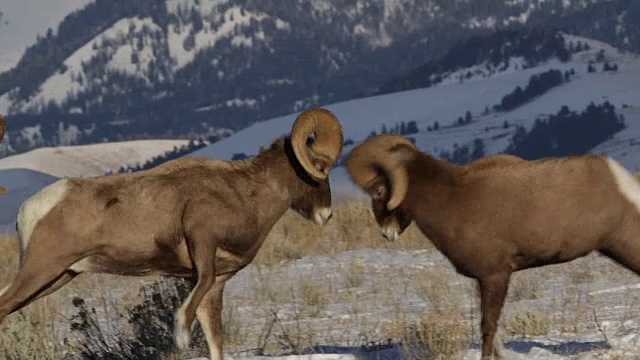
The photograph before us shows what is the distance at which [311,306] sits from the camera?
463 inches

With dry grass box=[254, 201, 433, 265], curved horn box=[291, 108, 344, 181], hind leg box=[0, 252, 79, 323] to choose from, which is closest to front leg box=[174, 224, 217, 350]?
hind leg box=[0, 252, 79, 323]

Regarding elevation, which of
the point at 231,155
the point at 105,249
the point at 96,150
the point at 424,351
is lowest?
the point at 424,351

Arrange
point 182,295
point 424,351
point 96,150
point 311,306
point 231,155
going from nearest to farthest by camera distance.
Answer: point 424,351 → point 182,295 → point 311,306 → point 231,155 → point 96,150

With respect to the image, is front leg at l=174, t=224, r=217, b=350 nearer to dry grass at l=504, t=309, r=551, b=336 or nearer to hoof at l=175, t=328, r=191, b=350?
hoof at l=175, t=328, r=191, b=350

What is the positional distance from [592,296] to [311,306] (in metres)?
2.12

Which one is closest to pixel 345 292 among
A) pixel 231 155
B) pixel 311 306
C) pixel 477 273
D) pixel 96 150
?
pixel 311 306

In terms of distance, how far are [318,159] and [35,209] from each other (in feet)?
5.25

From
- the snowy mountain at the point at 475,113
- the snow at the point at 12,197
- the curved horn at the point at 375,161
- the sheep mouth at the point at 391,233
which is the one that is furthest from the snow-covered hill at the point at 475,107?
the sheep mouth at the point at 391,233

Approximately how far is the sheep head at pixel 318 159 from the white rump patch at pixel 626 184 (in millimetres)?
1528

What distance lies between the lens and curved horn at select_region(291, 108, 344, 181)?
8.59m

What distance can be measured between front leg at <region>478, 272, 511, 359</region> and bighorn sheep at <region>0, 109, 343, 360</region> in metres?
1.25

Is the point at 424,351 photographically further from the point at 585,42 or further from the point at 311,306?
the point at 585,42

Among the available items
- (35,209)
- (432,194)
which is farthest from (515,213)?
(35,209)

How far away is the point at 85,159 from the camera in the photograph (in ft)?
583
